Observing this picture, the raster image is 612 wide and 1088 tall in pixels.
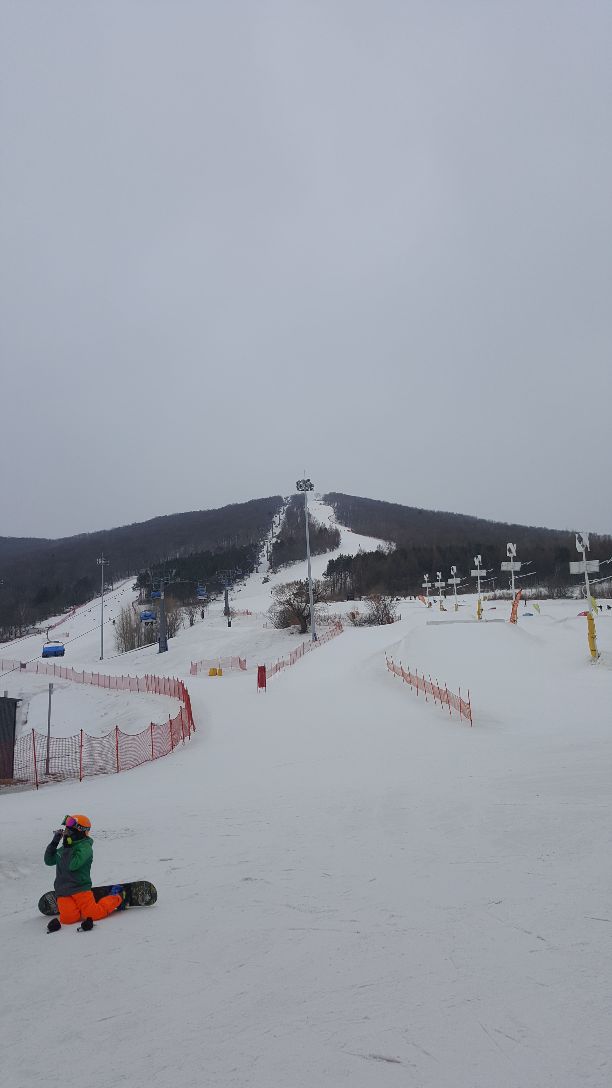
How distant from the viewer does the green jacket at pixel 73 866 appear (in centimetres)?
630

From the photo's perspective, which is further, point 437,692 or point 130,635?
point 130,635

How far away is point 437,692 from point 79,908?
634 inches

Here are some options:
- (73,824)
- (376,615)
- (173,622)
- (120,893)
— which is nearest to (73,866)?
(73,824)

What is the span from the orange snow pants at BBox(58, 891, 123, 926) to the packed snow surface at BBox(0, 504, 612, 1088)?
4.0 inches

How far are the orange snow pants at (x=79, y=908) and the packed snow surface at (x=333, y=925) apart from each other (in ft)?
0.33

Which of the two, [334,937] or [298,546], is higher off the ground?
[298,546]

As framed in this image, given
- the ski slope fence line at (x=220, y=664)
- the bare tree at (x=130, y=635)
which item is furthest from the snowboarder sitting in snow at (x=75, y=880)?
the bare tree at (x=130, y=635)

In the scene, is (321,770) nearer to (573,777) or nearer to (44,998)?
(573,777)

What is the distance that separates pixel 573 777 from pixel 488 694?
9.92m

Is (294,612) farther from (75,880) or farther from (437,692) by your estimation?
(75,880)

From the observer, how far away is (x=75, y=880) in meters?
6.37

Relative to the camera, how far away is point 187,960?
531cm

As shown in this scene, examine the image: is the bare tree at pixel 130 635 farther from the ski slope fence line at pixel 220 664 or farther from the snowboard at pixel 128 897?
the snowboard at pixel 128 897

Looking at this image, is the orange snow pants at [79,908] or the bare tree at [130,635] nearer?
the orange snow pants at [79,908]
